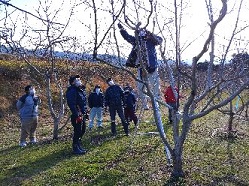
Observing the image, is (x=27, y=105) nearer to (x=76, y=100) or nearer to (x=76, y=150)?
(x=76, y=100)

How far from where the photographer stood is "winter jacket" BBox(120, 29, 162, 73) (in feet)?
24.0

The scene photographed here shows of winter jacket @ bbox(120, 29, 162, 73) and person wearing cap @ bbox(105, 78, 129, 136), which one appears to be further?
person wearing cap @ bbox(105, 78, 129, 136)

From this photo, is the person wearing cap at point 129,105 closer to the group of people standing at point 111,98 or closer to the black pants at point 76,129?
the group of people standing at point 111,98

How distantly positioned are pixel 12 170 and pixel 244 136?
672 cm

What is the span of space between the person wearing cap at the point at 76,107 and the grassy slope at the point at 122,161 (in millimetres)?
366

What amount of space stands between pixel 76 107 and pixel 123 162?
183 cm

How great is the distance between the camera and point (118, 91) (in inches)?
489

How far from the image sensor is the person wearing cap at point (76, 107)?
9562mm

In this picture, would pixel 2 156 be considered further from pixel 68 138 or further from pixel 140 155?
pixel 140 155

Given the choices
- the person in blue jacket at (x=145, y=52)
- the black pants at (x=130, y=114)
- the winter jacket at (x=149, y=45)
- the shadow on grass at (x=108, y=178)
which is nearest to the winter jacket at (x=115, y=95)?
the black pants at (x=130, y=114)

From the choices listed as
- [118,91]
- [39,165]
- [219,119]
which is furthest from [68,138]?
[219,119]

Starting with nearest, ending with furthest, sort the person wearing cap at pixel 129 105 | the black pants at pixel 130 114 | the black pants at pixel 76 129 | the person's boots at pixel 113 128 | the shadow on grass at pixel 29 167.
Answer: the shadow on grass at pixel 29 167, the black pants at pixel 76 129, the person's boots at pixel 113 128, the black pants at pixel 130 114, the person wearing cap at pixel 129 105

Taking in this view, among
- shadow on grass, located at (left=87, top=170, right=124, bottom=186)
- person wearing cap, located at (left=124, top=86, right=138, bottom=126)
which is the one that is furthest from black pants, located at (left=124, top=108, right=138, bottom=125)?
shadow on grass, located at (left=87, top=170, right=124, bottom=186)

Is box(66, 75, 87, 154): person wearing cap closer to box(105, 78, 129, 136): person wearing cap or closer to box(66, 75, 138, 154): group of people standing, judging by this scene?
box(66, 75, 138, 154): group of people standing
